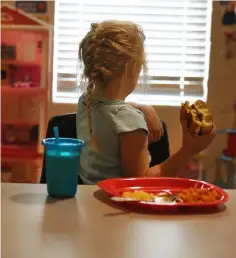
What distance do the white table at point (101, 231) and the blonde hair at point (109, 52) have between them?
1.29 feet

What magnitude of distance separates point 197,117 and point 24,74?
1.79 meters

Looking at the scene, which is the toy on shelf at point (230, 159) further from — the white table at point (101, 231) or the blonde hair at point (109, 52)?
the white table at point (101, 231)

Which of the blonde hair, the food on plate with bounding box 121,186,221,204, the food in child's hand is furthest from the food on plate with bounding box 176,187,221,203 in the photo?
the blonde hair

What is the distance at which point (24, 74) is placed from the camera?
9.29 feet

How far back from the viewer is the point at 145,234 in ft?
2.83

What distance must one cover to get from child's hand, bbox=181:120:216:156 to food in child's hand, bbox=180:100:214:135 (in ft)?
0.06

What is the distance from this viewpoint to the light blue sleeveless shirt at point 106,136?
1.30 metres

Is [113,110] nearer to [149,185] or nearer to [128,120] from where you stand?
[128,120]

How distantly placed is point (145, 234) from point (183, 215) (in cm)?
16

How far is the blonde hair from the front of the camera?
4.45ft

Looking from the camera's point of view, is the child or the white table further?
the child

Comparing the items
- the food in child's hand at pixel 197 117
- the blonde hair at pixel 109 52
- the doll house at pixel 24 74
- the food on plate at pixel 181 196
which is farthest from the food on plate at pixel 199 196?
the doll house at pixel 24 74

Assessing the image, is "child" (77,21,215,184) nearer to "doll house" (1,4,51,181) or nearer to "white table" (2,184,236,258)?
"white table" (2,184,236,258)

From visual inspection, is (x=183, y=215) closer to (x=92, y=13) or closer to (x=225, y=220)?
(x=225, y=220)
